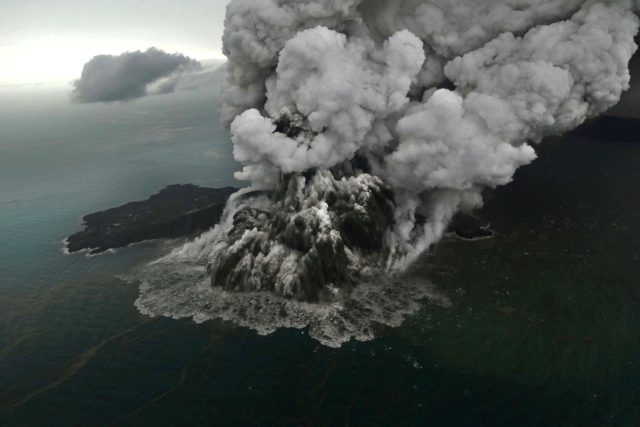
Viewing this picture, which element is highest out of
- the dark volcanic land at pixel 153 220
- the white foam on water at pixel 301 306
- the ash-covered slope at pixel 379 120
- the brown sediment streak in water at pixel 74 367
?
the ash-covered slope at pixel 379 120

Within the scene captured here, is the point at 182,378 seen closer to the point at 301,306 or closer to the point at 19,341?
the point at 301,306

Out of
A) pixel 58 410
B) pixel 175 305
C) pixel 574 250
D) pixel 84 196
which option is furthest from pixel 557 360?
pixel 84 196

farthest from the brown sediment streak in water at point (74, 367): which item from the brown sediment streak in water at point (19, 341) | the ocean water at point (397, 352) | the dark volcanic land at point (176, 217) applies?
the dark volcanic land at point (176, 217)

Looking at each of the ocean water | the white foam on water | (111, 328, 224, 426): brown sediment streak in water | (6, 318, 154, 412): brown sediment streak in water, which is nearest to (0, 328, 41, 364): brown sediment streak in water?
the ocean water

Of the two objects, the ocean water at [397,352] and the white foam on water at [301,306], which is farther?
the white foam on water at [301,306]

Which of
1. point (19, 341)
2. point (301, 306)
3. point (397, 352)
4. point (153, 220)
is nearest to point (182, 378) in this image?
point (301, 306)

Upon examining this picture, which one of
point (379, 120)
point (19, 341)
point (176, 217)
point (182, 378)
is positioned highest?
point (379, 120)

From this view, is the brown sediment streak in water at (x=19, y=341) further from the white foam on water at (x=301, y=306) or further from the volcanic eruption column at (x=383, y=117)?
the volcanic eruption column at (x=383, y=117)
